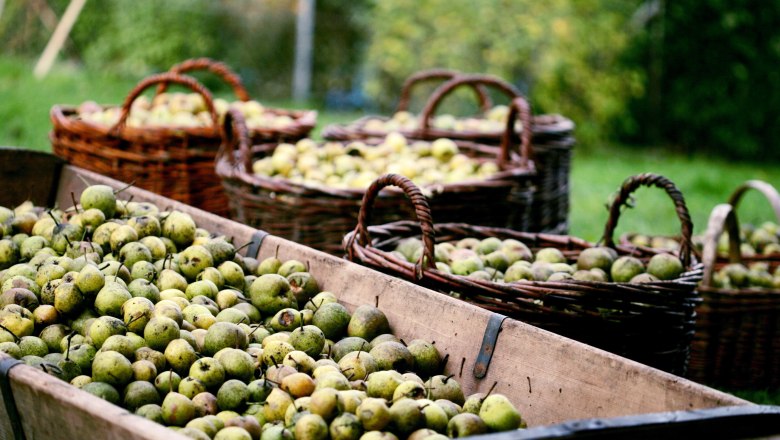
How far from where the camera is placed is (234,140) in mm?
4145

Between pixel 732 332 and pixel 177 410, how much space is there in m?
2.54

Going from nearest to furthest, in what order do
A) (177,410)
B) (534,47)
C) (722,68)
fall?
(177,410) < (534,47) < (722,68)

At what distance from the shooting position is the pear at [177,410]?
6.14 ft

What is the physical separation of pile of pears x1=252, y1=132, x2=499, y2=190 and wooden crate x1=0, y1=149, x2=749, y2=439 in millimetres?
1124

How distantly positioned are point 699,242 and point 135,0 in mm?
9831

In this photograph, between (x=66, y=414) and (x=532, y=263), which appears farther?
(x=532, y=263)

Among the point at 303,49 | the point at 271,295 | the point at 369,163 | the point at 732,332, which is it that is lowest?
the point at 732,332

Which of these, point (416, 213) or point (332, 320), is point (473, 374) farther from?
point (416, 213)

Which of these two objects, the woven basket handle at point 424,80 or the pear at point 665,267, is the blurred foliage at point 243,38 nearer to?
the woven basket handle at point 424,80

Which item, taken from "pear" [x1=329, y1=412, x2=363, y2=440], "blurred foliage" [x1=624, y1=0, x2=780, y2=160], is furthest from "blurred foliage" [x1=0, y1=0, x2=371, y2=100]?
"pear" [x1=329, y1=412, x2=363, y2=440]

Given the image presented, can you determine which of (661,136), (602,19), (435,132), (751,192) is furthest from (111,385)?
(661,136)

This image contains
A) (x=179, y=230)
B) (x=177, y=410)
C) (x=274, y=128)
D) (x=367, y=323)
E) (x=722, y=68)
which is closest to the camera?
(x=177, y=410)

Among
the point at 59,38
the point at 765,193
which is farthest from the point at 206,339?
the point at 59,38

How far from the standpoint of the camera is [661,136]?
995cm
